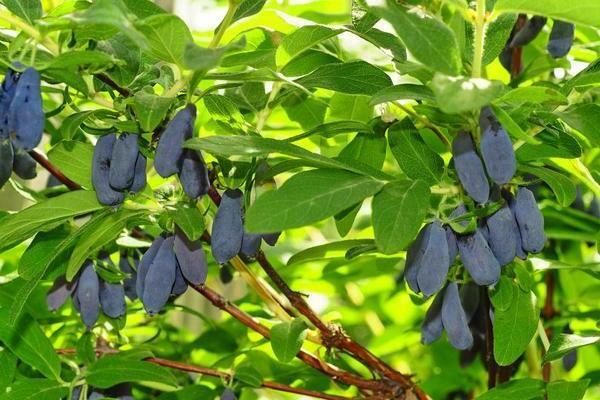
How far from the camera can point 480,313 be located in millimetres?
1112

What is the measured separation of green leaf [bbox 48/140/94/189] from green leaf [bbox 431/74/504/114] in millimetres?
396

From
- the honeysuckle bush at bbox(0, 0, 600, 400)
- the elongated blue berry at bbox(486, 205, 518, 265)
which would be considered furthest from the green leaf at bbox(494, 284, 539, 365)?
the elongated blue berry at bbox(486, 205, 518, 265)

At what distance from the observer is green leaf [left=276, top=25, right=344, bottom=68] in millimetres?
821

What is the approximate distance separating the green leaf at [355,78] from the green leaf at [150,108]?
16 cm

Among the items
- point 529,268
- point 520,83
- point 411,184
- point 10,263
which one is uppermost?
point 411,184

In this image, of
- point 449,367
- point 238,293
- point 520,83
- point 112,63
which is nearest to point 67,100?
point 112,63

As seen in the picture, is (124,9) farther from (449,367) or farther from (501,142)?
(449,367)

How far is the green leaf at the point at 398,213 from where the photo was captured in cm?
71

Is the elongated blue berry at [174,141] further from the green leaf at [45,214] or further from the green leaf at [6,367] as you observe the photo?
the green leaf at [6,367]

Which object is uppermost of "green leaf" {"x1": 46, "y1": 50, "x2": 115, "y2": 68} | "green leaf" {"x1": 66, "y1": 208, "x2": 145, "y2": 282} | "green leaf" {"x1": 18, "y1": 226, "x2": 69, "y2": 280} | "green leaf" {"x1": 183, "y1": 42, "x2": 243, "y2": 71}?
"green leaf" {"x1": 183, "y1": 42, "x2": 243, "y2": 71}

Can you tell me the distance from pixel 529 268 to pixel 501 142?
1.30 ft

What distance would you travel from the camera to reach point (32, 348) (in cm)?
97

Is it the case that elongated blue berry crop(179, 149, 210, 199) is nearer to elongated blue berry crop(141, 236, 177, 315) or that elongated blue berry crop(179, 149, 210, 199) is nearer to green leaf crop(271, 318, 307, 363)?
elongated blue berry crop(141, 236, 177, 315)

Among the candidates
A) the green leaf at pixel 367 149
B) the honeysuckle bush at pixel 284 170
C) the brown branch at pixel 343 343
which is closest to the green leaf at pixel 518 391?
the honeysuckle bush at pixel 284 170
